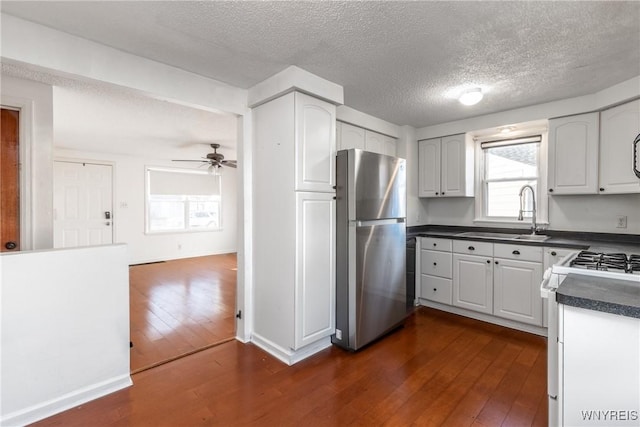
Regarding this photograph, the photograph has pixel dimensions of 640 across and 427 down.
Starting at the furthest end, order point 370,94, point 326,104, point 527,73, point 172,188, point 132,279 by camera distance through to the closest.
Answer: point 172,188 → point 132,279 → point 370,94 → point 326,104 → point 527,73

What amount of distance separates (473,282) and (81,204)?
648cm

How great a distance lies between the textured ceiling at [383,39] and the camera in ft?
5.23

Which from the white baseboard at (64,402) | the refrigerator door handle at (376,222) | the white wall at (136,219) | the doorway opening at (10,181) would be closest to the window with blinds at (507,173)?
the refrigerator door handle at (376,222)

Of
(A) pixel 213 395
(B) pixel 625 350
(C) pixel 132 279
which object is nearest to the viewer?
(B) pixel 625 350

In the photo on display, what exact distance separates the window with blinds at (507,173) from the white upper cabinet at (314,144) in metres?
2.38

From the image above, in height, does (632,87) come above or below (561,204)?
above

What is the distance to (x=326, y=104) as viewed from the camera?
2.53 meters

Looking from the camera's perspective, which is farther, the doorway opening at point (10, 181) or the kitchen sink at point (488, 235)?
the kitchen sink at point (488, 235)

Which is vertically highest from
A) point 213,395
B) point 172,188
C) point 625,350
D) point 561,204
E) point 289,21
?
point 289,21

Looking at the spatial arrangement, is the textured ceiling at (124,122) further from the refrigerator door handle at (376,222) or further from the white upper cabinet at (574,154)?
the white upper cabinet at (574,154)

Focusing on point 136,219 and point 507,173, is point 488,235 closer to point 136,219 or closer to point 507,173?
point 507,173

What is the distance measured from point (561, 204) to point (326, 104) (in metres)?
2.80

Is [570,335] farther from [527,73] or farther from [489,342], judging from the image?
[527,73]

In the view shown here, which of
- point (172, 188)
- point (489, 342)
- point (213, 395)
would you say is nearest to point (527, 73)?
point (489, 342)
